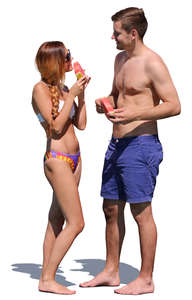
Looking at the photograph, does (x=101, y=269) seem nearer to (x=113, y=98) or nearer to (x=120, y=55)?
(x=113, y=98)

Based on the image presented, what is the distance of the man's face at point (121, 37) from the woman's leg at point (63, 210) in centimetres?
125

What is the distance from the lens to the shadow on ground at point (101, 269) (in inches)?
391

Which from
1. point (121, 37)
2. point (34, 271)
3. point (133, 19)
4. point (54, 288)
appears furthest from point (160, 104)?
point (34, 271)

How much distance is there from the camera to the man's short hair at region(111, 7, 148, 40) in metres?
9.31

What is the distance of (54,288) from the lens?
365 inches

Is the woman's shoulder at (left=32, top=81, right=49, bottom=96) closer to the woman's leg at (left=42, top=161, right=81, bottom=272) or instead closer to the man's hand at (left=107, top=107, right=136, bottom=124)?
the man's hand at (left=107, top=107, right=136, bottom=124)

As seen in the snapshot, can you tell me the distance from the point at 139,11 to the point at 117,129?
1132mm

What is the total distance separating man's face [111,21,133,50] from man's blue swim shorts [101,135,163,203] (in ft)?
2.86

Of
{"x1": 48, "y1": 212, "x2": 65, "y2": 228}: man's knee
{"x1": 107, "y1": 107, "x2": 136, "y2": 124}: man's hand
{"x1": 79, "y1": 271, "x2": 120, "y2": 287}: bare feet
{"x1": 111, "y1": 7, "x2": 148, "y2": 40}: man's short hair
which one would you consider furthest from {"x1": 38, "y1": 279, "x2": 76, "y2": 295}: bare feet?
{"x1": 111, "y1": 7, "x2": 148, "y2": 40}: man's short hair

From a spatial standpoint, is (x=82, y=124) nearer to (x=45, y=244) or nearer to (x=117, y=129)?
(x=117, y=129)

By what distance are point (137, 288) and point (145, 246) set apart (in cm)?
41

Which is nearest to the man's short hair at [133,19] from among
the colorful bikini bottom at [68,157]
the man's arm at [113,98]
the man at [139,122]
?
the man at [139,122]

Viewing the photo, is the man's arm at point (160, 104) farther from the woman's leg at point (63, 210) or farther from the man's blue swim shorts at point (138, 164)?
the woman's leg at point (63, 210)

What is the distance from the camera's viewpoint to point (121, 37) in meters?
9.35
